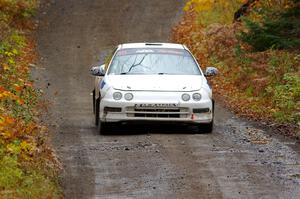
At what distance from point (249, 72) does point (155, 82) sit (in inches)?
319

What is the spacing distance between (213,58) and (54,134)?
12.1 m

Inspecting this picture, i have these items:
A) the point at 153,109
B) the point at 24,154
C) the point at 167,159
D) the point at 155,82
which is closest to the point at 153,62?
the point at 155,82

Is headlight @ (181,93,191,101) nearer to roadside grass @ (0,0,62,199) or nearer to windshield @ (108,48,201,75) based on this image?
windshield @ (108,48,201,75)

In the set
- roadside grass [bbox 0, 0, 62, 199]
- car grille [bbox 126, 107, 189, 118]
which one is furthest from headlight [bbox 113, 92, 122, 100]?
roadside grass [bbox 0, 0, 62, 199]

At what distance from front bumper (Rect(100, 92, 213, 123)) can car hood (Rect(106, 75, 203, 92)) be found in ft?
0.50

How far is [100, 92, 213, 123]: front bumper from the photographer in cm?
1434

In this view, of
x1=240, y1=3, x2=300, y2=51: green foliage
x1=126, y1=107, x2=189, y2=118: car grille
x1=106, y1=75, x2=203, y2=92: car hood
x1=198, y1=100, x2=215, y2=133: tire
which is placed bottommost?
x1=198, y1=100, x2=215, y2=133: tire

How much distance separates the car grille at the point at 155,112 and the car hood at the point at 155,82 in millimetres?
376

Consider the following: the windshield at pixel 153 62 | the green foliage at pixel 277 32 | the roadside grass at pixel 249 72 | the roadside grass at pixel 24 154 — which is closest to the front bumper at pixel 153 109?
the windshield at pixel 153 62

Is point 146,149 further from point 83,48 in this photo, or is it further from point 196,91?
point 83,48

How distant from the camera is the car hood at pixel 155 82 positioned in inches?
571

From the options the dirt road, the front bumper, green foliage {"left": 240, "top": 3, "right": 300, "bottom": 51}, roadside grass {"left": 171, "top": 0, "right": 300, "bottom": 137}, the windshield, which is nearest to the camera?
the dirt road

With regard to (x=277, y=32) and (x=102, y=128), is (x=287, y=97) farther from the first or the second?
(x=102, y=128)

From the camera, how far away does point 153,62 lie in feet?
51.9
